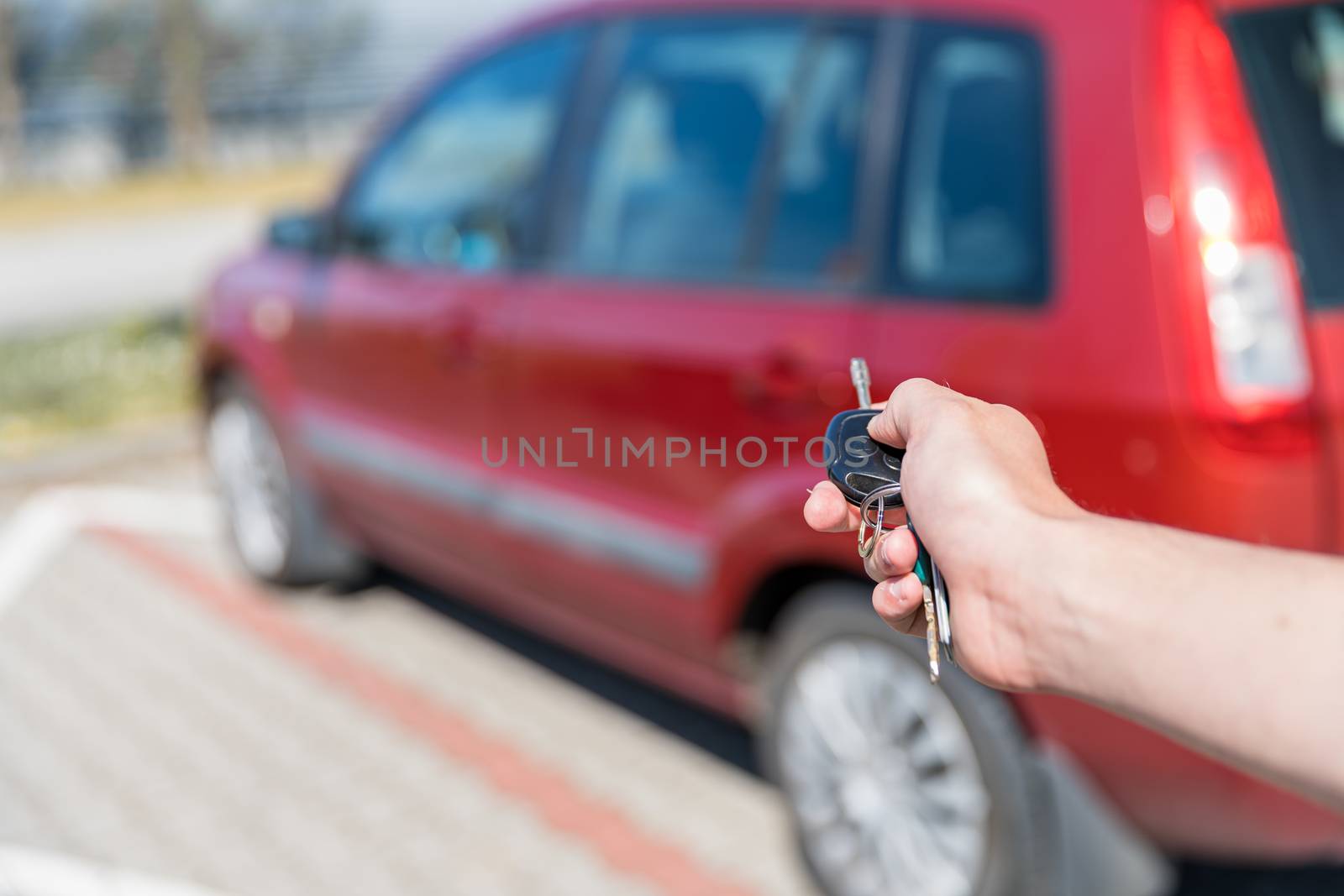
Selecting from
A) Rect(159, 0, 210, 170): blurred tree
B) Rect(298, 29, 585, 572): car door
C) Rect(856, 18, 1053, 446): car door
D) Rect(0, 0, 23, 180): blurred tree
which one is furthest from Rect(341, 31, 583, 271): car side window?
Rect(0, 0, 23, 180): blurred tree

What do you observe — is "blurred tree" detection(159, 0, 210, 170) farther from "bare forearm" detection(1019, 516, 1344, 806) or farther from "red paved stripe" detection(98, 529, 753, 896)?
"bare forearm" detection(1019, 516, 1344, 806)

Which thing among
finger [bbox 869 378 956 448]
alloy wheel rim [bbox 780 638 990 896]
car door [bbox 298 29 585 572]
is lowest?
alloy wheel rim [bbox 780 638 990 896]

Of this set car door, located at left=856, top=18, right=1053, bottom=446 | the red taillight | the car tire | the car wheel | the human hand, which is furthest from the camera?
the car tire

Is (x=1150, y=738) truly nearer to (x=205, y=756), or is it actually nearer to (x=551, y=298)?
(x=551, y=298)

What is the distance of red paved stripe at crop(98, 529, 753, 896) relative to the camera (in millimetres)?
3174

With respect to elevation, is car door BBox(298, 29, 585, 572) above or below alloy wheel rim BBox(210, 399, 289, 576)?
above

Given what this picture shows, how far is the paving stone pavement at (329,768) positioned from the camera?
3.24 metres

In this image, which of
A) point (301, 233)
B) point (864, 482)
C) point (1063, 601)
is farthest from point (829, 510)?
point (301, 233)

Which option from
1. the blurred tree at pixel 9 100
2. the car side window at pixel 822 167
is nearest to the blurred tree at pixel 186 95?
the blurred tree at pixel 9 100

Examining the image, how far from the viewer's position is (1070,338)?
2195 millimetres

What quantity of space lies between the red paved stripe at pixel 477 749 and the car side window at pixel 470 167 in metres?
1.23

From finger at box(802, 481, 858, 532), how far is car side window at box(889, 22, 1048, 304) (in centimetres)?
132

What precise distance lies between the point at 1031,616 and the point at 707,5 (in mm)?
2421

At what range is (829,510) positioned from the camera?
1.02 meters
